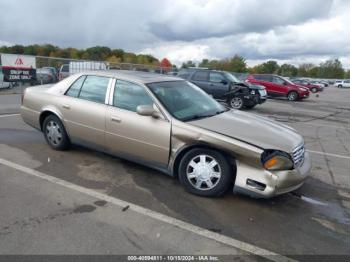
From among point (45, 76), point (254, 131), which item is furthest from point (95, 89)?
point (45, 76)

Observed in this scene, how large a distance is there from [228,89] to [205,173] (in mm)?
10612

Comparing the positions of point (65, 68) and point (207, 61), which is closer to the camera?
point (65, 68)

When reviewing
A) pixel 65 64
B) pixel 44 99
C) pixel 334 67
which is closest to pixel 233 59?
pixel 334 67

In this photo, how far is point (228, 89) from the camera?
14203mm

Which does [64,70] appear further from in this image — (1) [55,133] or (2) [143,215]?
(2) [143,215]

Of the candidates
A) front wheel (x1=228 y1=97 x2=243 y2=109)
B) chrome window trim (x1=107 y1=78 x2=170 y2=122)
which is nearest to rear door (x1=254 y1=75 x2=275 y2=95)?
front wheel (x1=228 y1=97 x2=243 y2=109)

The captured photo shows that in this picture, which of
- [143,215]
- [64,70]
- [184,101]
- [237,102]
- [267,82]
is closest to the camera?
[143,215]

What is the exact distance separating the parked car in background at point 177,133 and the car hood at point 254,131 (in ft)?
0.04

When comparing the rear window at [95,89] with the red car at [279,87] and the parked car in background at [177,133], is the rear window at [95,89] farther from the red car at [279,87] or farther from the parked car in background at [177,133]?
the red car at [279,87]

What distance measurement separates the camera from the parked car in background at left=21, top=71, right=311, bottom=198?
383 cm

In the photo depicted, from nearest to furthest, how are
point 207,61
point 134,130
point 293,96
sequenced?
point 134,130 → point 293,96 → point 207,61

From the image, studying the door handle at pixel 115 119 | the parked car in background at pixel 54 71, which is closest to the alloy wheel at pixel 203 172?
the door handle at pixel 115 119

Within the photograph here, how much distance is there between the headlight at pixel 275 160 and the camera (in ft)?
12.3

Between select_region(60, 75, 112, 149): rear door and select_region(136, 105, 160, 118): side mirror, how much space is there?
0.80 m
